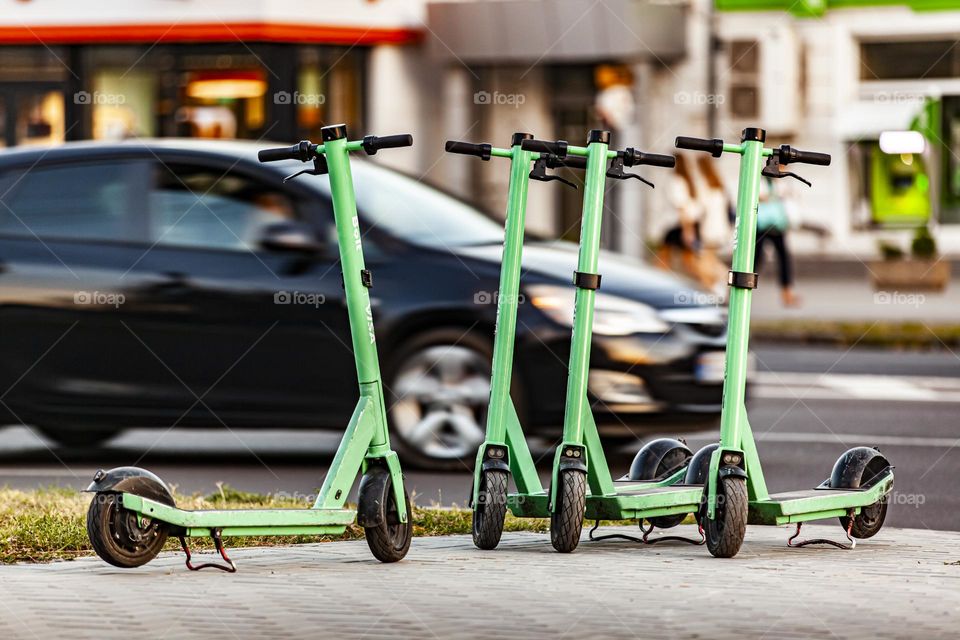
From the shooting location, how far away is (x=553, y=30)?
24.5 metres

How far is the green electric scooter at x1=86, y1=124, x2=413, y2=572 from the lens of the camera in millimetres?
5363

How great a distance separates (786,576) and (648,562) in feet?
1.71

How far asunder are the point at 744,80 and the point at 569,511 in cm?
2053

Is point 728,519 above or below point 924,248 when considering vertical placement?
below

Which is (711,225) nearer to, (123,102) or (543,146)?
(123,102)

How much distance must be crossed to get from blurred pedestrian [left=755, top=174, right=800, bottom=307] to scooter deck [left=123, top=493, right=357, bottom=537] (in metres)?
15.0

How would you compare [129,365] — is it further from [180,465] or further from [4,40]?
[4,40]

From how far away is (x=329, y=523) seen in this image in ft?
18.5

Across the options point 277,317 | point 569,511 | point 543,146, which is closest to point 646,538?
point 569,511

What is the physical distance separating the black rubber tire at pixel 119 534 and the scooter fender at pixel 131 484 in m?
0.03

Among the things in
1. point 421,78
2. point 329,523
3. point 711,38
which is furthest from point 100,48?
point 329,523

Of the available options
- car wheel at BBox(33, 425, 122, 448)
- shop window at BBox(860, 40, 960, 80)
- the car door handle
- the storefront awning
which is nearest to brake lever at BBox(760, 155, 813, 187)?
the car door handle

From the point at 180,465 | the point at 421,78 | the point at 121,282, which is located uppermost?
the point at 421,78

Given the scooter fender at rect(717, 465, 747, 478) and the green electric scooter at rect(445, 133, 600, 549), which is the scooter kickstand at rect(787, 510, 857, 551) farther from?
the green electric scooter at rect(445, 133, 600, 549)
